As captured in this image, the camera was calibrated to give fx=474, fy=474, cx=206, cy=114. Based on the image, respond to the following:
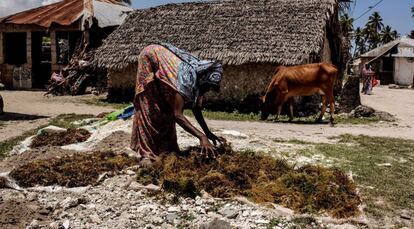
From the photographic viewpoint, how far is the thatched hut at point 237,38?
15352 mm

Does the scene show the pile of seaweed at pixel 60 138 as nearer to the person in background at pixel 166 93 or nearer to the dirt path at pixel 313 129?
the person in background at pixel 166 93

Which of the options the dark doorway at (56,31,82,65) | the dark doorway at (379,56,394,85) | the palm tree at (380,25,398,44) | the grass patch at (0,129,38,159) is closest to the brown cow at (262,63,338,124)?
the grass patch at (0,129,38,159)

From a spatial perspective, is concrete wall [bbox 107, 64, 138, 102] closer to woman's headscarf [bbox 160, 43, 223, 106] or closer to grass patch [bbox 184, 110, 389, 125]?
grass patch [bbox 184, 110, 389, 125]

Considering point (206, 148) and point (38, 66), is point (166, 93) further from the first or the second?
point (38, 66)

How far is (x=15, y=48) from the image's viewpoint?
83.7 feet

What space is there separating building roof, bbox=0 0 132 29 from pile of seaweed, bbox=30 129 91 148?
46.8 feet

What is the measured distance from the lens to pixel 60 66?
23188 millimetres

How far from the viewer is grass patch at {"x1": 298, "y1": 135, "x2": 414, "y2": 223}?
5637mm

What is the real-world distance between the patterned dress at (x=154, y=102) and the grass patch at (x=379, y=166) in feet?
8.67

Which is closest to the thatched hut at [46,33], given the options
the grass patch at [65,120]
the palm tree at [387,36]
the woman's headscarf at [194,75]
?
the grass patch at [65,120]

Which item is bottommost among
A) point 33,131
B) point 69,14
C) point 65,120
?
point 33,131

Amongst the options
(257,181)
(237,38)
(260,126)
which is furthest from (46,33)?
(257,181)

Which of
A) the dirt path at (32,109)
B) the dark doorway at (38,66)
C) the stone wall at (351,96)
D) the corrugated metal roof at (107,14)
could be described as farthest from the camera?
the dark doorway at (38,66)

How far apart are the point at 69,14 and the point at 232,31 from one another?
1005 centimetres
